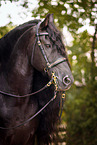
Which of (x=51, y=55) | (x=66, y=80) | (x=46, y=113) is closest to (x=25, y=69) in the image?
(x=51, y=55)

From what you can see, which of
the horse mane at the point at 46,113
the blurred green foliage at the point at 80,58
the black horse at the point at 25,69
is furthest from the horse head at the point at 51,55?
the blurred green foliage at the point at 80,58

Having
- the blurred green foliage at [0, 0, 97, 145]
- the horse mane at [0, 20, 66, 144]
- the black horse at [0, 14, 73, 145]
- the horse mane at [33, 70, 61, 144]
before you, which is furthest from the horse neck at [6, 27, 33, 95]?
the blurred green foliage at [0, 0, 97, 145]

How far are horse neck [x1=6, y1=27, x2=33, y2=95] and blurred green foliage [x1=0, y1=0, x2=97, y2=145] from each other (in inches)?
55.6

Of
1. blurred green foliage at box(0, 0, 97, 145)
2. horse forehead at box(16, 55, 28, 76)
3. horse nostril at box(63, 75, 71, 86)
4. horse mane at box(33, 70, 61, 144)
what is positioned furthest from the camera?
blurred green foliage at box(0, 0, 97, 145)

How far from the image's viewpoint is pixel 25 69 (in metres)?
2.20

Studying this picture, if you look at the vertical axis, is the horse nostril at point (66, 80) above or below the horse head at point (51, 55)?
below

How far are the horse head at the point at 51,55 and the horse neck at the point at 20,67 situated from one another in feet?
0.42

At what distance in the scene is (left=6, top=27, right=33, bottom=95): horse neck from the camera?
2.16 metres

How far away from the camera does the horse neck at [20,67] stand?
2.16 metres

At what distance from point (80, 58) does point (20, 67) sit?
4416 millimetres

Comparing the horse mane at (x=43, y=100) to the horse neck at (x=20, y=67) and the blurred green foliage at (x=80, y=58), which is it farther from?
the blurred green foliage at (x=80, y=58)

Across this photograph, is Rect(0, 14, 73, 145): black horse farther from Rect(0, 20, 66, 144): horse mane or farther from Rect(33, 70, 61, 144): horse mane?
Rect(33, 70, 61, 144): horse mane

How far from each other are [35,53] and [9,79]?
1.80 feet

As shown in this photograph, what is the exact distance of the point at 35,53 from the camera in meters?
2.15
